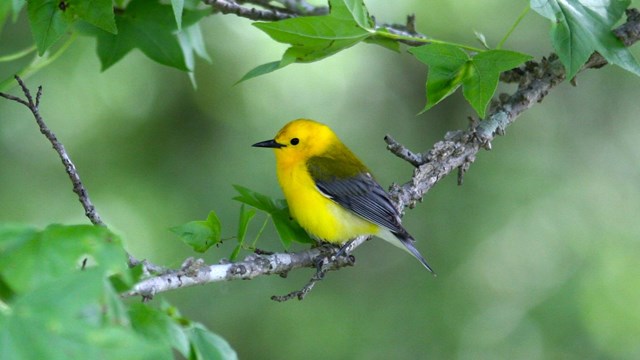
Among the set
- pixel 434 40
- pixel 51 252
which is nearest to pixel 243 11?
pixel 434 40

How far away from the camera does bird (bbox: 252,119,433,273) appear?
4688 mm

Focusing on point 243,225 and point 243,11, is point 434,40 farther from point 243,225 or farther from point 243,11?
point 243,11

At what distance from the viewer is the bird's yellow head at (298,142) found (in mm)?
5621

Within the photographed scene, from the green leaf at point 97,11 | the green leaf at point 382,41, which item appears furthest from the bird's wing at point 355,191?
the green leaf at point 97,11

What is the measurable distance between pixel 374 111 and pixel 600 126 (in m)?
2.10

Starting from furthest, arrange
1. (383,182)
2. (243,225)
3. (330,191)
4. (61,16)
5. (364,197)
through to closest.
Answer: (383,182) < (330,191) < (364,197) < (243,225) < (61,16)

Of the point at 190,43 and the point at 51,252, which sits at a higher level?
the point at 190,43

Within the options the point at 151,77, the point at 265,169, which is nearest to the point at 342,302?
the point at 265,169

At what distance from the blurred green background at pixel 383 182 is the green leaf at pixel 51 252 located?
526 cm

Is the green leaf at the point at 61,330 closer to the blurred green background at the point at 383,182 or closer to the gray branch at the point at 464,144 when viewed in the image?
the gray branch at the point at 464,144

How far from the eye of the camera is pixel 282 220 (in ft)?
13.7

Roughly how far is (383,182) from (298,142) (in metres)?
2.31

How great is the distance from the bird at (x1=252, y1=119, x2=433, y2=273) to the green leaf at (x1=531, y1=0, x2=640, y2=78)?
136cm

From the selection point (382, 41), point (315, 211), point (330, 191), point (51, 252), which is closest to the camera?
point (51, 252)
